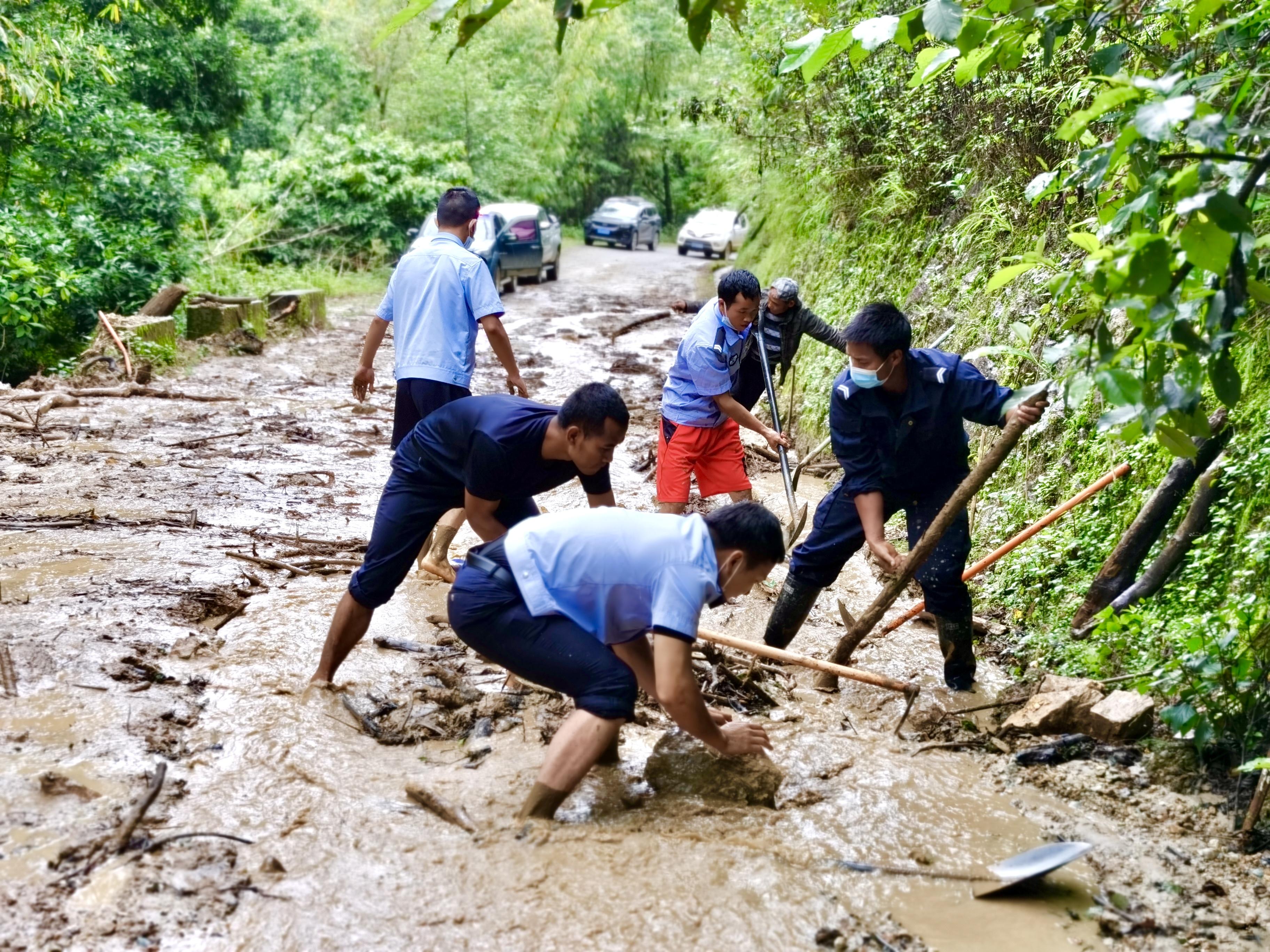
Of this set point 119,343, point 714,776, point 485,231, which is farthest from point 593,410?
point 485,231

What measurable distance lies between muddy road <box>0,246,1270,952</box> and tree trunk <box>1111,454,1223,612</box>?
0.77 meters

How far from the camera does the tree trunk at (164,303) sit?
12656 millimetres

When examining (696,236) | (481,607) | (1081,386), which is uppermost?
(1081,386)

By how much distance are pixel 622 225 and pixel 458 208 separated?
27840 millimetres

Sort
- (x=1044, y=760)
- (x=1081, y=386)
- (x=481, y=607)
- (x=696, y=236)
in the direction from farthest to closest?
(x=696, y=236), (x=1044, y=760), (x=481, y=607), (x=1081, y=386)

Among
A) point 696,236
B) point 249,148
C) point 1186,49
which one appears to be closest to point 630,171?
point 696,236

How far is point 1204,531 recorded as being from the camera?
4.74 metres

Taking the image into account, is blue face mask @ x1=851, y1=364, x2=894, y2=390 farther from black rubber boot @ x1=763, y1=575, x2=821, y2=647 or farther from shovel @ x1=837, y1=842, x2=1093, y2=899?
shovel @ x1=837, y1=842, x2=1093, y2=899

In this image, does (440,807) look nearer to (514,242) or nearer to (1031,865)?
(1031,865)

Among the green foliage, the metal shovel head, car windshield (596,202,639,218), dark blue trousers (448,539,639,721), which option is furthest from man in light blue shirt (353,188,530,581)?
car windshield (596,202,639,218)

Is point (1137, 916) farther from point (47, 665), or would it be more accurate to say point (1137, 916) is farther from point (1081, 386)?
point (47, 665)

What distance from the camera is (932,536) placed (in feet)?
14.9

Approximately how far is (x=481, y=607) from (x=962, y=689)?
8.56 feet

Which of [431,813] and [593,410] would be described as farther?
[593,410]
